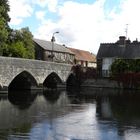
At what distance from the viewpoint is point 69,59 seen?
9181 centimetres

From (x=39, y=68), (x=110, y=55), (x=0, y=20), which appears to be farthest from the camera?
(x=110, y=55)

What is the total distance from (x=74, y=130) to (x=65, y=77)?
41999 millimetres

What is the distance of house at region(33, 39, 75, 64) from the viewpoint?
81.6 m

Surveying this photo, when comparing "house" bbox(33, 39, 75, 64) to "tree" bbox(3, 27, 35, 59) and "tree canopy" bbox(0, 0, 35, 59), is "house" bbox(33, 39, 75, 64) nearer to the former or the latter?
"tree" bbox(3, 27, 35, 59)

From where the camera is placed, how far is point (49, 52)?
3285 inches

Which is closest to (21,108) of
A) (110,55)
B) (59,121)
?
(59,121)

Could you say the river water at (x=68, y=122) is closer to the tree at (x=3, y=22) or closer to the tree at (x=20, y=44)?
the tree at (x=3, y=22)

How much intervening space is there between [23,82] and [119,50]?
1002 inches

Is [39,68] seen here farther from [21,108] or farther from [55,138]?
[55,138]

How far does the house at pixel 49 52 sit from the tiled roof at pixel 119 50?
28.8ft

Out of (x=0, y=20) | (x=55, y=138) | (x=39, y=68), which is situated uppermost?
(x=0, y=20)

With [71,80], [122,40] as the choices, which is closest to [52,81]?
[71,80]

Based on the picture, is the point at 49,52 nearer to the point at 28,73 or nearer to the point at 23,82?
the point at 23,82

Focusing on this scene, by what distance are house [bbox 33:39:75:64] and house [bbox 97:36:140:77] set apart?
8.52 meters
